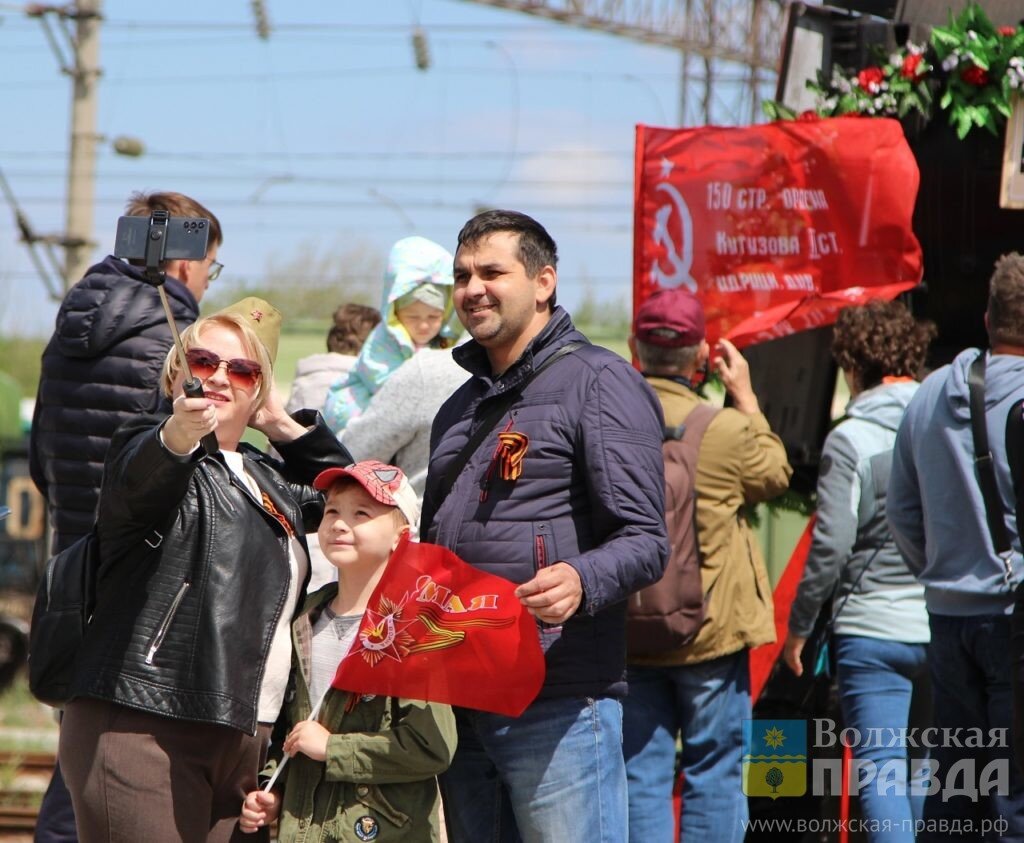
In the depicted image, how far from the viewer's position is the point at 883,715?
4961 mm

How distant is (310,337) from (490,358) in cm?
1298

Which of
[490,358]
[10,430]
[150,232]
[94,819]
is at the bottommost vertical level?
[10,430]

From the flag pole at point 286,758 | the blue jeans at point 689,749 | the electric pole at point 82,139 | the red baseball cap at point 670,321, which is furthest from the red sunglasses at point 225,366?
the electric pole at point 82,139

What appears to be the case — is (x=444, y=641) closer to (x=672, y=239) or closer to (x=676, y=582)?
(x=676, y=582)

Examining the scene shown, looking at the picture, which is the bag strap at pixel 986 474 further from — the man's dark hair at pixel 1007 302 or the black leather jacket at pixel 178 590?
the black leather jacket at pixel 178 590

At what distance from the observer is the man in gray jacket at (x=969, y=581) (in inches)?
168

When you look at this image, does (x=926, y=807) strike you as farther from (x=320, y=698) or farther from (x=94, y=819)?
(x=94, y=819)

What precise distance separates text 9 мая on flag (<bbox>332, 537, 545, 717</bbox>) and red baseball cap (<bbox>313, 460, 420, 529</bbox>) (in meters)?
0.15

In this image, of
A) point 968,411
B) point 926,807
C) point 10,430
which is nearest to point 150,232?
point 968,411

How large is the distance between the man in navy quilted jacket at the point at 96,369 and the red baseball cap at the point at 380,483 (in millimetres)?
1156

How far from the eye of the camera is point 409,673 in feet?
11.2

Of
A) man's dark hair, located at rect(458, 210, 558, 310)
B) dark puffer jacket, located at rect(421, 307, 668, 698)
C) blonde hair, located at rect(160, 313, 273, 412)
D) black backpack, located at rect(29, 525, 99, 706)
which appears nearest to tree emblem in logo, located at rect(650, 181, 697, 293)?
man's dark hair, located at rect(458, 210, 558, 310)

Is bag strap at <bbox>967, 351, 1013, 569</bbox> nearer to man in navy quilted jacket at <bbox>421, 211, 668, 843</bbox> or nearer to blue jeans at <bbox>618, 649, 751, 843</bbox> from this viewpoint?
blue jeans at <bbox>618, 649, 751, 843</bbox>

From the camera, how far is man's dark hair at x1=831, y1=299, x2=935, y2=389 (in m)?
5.24
